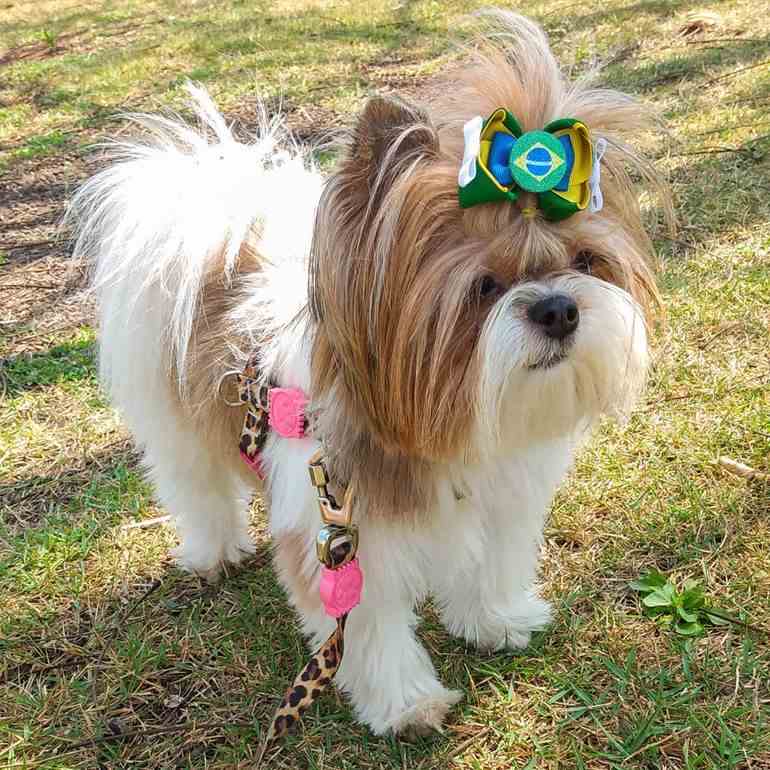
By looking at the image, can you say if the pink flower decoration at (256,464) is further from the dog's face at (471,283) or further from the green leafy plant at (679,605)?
the green leafy plant at (679,605)

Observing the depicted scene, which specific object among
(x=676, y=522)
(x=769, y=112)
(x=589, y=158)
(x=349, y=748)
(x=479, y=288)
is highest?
(x=589, y=158)

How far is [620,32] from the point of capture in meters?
7.07

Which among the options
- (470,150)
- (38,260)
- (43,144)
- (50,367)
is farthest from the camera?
(43,144)

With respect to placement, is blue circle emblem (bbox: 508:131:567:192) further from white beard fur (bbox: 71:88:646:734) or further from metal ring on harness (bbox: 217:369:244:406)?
metal ring on harness (bbox: 217:369:244:406)

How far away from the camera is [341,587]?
1.89m

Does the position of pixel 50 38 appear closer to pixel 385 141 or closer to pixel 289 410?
pixel 289 410

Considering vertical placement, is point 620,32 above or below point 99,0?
below

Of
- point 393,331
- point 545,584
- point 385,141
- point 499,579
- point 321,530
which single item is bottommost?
point 545,584

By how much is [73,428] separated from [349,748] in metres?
1.98

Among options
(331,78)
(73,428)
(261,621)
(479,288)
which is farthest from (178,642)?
(331,78)

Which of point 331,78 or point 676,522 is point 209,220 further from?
point 331,78

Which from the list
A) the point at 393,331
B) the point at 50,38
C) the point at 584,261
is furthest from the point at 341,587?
the point at 50,38

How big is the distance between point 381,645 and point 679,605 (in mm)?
930

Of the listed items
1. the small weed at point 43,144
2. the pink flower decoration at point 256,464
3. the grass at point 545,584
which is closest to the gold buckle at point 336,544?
the pink flower decoration at point 256,464
